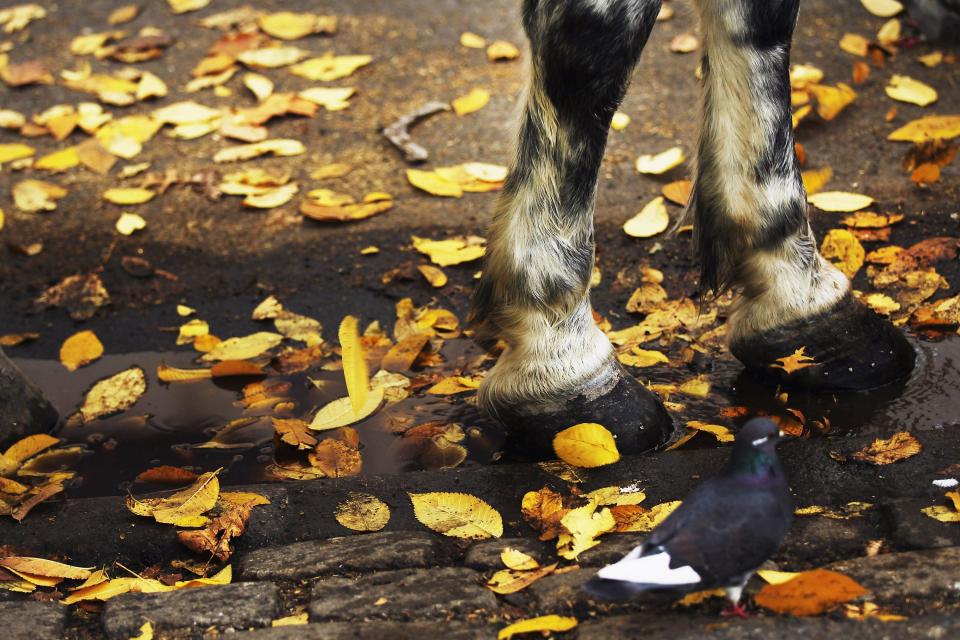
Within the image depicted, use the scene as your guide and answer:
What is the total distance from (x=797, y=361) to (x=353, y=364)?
1123 millimetres

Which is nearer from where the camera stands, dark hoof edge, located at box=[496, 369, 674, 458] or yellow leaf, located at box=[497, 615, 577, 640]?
yellow leaf, located at box=[497, 615, 577, 640]

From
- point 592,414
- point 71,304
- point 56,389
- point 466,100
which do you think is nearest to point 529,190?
point 592,414

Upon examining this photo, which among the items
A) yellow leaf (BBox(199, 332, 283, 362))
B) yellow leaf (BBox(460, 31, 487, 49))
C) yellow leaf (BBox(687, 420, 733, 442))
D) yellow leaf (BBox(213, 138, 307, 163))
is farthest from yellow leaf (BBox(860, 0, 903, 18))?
yellow leaf (BBox(199, 332, 283, 362))

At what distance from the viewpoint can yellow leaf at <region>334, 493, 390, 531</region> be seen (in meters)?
2.57

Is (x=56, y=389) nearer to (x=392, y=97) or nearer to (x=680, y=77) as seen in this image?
(x=392, y=97)

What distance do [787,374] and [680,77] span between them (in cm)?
215

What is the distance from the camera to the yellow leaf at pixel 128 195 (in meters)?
4.41

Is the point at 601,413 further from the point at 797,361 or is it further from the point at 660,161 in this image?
the point at 660,161

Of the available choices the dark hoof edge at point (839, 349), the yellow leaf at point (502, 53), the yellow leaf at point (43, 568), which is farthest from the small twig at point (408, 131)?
the yellow leaf at point (43, 568)

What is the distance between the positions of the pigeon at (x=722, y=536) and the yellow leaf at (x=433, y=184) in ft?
7.55

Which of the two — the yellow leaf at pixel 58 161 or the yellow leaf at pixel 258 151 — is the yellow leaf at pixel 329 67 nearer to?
the yellow leaf at pixel 258 151

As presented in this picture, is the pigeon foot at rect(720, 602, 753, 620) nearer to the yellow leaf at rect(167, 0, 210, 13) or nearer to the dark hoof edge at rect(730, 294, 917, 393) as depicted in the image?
the dark hoof edge at rect(730, 294, 917, 393)

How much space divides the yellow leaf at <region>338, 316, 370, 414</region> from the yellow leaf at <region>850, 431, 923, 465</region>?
1224 mm

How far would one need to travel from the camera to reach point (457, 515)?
2.57m
